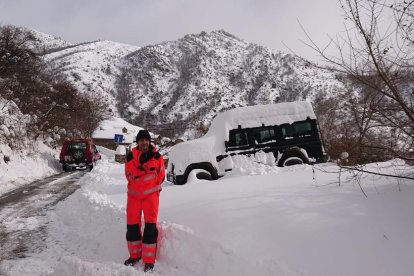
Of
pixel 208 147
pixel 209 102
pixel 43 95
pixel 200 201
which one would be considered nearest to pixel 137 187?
pixel 200 201

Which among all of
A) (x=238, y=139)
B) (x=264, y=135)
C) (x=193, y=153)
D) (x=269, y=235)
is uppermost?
(x=264, y=135)

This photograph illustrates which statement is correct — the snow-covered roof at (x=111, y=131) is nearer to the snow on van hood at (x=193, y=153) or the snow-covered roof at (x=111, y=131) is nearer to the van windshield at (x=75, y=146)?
the van windshield at (x=75, y=146)

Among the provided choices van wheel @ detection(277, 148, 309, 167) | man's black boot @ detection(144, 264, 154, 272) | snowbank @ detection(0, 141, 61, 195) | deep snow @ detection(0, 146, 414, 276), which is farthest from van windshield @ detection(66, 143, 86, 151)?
man's black boot @ detection(144, 264, 154, 272)

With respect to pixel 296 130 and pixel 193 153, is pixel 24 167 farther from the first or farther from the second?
pixel 296 130

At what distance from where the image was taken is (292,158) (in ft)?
38.4

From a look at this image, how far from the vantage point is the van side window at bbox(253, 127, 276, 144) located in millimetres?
11789

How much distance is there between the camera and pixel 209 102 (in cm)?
16638

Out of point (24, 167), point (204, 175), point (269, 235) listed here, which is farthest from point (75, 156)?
point (269, 235)

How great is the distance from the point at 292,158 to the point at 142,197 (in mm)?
7156

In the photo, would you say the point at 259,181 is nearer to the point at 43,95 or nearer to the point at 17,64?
the point at 17,64

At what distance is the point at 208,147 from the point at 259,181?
383 centimetres

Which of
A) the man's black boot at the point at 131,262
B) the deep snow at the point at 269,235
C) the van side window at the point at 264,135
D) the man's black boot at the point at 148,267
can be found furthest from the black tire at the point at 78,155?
the man's black boot at the point at 148,267

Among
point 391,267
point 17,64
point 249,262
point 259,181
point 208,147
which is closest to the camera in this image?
point 391,267

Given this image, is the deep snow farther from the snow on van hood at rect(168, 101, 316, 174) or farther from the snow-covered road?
the snow on van hood at rect(168, 101, 316, 174)
